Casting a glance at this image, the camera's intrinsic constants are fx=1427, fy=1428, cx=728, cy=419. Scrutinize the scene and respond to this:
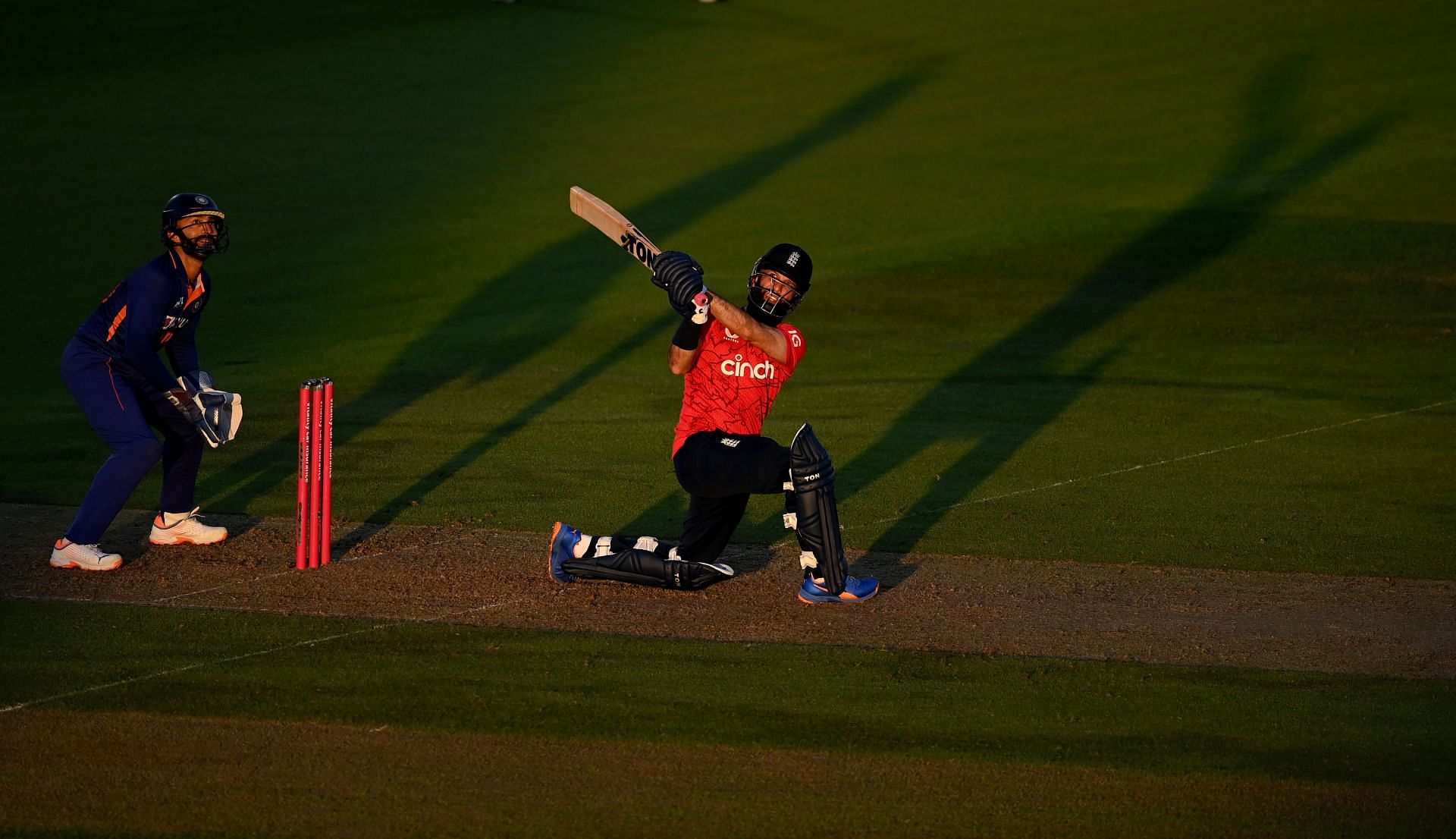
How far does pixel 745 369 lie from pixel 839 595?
4.86ft

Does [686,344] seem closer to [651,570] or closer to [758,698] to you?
[651,570]

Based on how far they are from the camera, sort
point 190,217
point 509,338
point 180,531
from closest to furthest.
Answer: point 190,217
point 180,531
point 509,338

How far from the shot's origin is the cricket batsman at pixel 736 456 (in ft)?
27.2

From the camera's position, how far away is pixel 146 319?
9.09 metres

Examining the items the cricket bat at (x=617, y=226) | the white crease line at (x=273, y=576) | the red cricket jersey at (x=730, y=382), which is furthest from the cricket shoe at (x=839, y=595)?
the white crease line at (x=273, y=576)

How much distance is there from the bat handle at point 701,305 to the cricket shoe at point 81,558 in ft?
13.7

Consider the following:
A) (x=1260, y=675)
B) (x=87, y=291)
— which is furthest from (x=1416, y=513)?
(x=87, y=291)

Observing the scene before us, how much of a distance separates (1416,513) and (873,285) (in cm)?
980

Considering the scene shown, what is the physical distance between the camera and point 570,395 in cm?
1509

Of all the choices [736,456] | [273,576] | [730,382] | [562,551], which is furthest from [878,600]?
[273,576]

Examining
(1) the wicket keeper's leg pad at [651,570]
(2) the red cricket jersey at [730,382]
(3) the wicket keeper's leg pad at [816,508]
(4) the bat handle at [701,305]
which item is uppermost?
(4) the bat handle at [701,305]

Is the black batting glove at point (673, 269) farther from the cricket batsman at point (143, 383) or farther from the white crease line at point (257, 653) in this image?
the cricket batsman at point (143, 383)

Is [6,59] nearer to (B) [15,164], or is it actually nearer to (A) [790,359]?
(B) [15,164]

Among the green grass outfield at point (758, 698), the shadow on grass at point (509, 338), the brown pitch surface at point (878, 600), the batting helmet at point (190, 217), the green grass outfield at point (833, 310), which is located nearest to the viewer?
the green grass outfield at point (758, 698)
